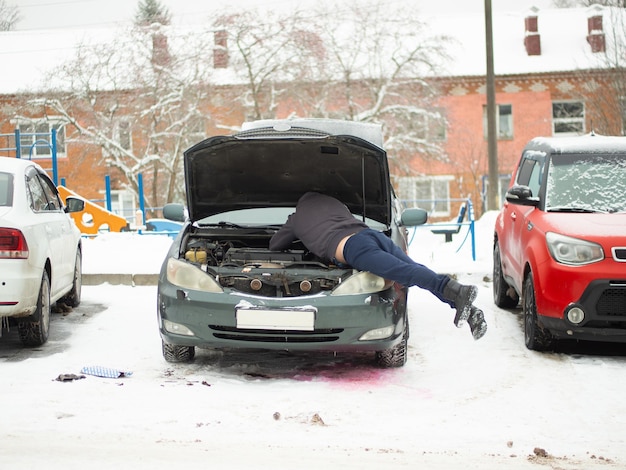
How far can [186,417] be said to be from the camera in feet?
17.9

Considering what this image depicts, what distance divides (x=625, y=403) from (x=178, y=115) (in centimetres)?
2498

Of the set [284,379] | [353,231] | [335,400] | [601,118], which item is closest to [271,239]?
[353,231]

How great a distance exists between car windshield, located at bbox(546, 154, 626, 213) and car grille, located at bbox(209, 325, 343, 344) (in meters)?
2.54

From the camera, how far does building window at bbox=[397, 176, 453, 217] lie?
31688 mm

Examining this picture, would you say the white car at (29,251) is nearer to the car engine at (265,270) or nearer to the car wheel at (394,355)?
the car engine at (265,270)

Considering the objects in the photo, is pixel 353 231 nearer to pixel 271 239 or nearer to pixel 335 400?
pixel 271 239

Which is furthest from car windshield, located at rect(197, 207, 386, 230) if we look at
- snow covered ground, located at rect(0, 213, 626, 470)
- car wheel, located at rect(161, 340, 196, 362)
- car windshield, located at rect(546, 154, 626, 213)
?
car windshield, located at rect(546, 154, 626, 213)

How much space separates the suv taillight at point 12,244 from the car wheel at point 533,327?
407 cm

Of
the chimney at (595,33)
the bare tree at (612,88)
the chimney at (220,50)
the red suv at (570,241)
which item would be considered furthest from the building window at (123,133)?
the red suv at (570,241)

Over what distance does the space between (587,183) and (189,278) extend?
365cm

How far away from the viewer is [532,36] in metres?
37.8

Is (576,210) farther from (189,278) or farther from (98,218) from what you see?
(98,218)

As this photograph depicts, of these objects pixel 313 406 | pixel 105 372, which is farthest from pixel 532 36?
pixel 313 406

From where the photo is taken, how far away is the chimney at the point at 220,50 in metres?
28.6
